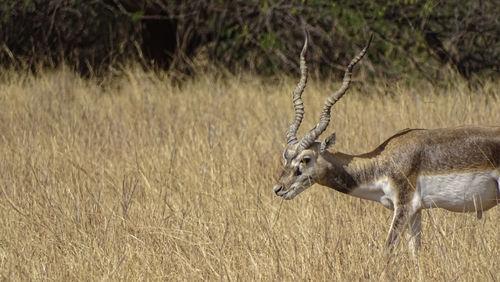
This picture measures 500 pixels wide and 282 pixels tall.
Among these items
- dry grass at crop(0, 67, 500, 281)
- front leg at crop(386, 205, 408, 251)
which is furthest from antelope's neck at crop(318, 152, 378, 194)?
front leg at crop(386, 205, 408, 251)

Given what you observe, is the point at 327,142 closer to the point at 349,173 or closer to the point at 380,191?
the point at 349,173

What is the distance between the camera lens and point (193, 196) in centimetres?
620

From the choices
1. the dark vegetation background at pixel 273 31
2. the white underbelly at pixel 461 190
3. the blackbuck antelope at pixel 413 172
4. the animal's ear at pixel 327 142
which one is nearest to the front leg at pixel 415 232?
the blackbuck antelope at pixel 413 172

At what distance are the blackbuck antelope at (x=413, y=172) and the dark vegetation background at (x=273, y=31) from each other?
524 cm

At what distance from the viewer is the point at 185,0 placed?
12.4 metres

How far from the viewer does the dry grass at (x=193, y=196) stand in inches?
179

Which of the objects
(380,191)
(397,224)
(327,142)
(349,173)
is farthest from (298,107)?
(397,224)

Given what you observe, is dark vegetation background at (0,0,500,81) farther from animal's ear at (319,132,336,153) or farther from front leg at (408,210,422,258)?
front leg at (408,210,422,258)

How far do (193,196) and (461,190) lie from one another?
2.04m

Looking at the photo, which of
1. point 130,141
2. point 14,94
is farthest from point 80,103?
point 130,141

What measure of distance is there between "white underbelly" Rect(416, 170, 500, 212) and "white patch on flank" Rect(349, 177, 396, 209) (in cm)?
17

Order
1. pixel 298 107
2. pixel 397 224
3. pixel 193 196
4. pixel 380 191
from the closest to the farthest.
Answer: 1. pixel 397 224
2. pixel 380 191
3. pixel 298 107
4. pixel 193 196

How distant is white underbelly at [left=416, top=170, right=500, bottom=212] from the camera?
16.5 feet

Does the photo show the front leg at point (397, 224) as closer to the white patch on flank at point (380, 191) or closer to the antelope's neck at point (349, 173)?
the white patch on flank at point (380, 191)
